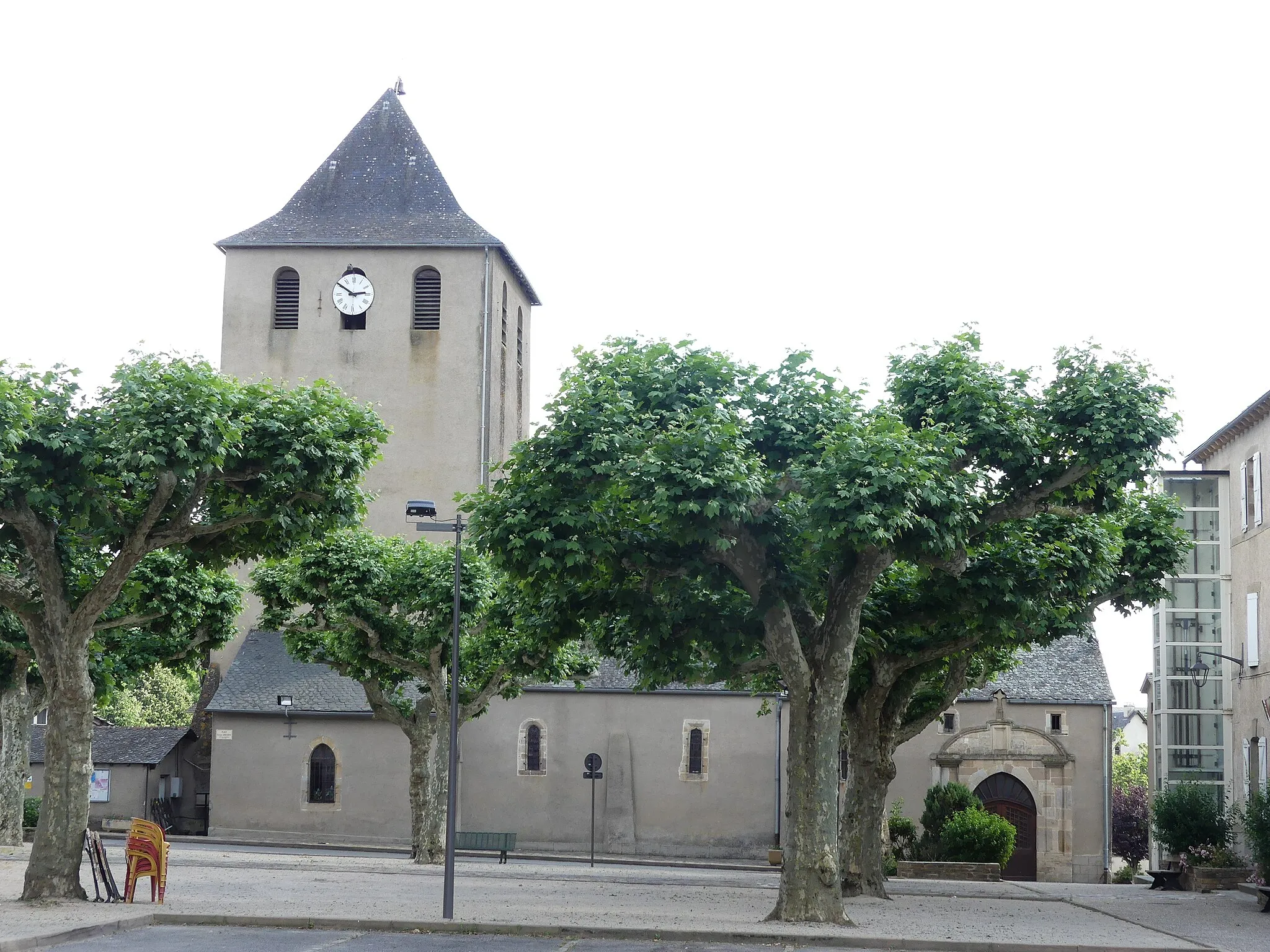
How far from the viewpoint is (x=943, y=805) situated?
37.6m

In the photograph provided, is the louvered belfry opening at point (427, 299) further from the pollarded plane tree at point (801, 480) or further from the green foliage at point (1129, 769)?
the green foliage at point (1129, 769)

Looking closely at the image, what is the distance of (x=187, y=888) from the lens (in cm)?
2188

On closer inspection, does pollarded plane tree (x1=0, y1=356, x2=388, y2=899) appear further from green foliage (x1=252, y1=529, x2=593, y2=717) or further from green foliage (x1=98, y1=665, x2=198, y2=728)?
green foliage (x1=98, y1=665, x2=198, y2=728)

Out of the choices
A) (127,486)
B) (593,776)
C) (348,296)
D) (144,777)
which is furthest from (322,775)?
(127,486)

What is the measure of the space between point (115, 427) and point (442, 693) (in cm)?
1412

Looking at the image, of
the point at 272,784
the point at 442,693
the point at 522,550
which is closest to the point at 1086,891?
the point at 442,693

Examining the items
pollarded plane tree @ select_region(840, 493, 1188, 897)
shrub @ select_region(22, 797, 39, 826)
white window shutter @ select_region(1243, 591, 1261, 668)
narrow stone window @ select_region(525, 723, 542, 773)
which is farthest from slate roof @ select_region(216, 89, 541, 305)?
pollarded plane tree @ select_region(840, 493, 1188, 897)

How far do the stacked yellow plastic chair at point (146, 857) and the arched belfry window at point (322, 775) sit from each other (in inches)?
974

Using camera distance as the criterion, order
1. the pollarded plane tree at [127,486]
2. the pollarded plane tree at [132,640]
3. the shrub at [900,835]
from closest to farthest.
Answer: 1. the pollarded plane tree at [127,486]
2. the pollarded plane tree at [132,640]
3. the shrub at [900,835]

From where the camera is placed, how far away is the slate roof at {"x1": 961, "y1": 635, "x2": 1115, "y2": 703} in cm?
4216

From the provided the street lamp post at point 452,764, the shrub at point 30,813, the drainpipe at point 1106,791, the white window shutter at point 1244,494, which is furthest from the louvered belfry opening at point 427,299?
the street lamp post at point 452,764

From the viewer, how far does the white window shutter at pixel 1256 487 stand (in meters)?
30.8

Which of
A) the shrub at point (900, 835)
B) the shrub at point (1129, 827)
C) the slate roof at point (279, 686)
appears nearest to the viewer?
the shrub at point (900, 835)

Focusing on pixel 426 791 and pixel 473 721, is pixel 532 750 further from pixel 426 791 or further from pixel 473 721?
pixel 426 791
